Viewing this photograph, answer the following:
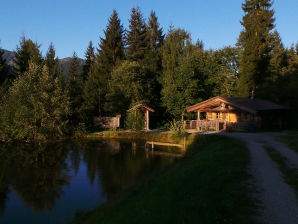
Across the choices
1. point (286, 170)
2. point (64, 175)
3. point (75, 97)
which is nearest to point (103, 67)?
point (75, 97)

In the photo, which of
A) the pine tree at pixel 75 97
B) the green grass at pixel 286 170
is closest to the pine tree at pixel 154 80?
the pine tree at pixel 75 97

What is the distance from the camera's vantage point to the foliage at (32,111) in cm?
3228

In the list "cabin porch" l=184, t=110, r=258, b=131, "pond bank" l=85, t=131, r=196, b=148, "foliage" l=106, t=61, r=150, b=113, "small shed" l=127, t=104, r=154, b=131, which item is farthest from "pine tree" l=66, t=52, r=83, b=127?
"cabin porch" l=184, t=110, r=258, b=131

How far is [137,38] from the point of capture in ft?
178

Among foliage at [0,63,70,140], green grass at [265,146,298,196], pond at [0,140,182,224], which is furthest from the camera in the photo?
foliage at [0,63,70,140]

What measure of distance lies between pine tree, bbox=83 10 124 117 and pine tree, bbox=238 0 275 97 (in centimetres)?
2201

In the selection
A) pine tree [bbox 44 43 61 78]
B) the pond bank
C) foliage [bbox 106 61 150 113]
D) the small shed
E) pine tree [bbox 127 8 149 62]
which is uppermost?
pine tree [bbox 127 8 149 62]

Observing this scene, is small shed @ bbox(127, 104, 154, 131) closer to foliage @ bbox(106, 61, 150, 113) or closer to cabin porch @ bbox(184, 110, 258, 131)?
foliage @ bbox(106, 61, 150, 113)

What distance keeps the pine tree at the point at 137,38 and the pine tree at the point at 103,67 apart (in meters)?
2.21

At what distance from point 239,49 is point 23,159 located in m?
41.7

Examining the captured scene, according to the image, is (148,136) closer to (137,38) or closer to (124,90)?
→ (124,90)

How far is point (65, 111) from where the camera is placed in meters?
34.4

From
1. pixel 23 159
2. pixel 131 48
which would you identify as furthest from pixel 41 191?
pixel 131 48

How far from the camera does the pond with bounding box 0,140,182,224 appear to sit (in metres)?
13.3
